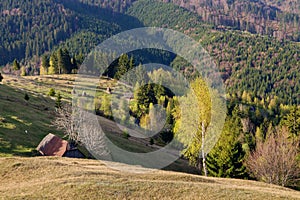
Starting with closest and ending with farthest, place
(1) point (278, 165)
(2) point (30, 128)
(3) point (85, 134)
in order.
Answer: (1) point (278, 165) → (3) point (85, 134) → (2) point (30, 128)

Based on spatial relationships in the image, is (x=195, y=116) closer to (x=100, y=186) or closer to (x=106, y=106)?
(x=100, y=186)

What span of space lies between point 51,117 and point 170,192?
5469cm

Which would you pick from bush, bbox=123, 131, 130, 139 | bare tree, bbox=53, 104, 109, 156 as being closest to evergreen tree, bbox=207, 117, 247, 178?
bare tree, bbox=53, 104, 109, 156

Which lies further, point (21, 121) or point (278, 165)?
point (21, 121)

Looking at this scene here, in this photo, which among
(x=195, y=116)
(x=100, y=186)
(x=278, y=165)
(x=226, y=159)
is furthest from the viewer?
(x=226, y=159)

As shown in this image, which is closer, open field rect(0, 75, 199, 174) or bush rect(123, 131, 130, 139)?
open field rect(0, 75, 199, 174)

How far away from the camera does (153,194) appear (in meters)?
A: 33.2

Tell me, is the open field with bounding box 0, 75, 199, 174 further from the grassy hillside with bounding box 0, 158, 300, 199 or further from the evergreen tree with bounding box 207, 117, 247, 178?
the grassy hillside with bounding box 0, 158, 300, 199

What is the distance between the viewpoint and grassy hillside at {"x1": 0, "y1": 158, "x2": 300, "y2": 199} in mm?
32281

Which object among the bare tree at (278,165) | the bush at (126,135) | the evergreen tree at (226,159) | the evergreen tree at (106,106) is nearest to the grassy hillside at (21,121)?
the evergreen tree at (106,106)

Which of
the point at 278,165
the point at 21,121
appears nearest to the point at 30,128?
the point at 21,121

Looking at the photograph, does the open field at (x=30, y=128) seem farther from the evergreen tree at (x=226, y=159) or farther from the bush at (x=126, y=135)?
the evergreen tree at (x=226, y=159)

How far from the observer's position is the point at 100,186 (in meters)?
33.8

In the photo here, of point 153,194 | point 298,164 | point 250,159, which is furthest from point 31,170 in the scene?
point 298,164
